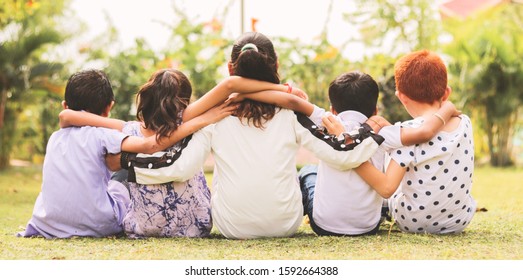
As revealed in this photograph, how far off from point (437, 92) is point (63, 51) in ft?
39.7

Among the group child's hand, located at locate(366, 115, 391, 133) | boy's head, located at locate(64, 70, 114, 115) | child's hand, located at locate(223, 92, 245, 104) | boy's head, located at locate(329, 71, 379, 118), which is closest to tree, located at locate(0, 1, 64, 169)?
boy's head, located at locate(64, 70, 114, 115)

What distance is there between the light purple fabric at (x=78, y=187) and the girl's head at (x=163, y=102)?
17 centimetres

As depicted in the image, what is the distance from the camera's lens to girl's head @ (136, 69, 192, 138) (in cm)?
334

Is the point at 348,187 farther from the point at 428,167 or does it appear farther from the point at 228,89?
the point at 228,89

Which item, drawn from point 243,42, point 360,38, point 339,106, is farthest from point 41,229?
point 360,38

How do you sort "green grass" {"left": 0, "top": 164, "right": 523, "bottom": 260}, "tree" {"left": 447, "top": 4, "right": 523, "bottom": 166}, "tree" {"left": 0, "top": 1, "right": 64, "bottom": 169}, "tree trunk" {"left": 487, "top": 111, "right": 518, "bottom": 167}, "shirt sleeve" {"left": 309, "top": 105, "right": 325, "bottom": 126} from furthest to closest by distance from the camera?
1. "tree trunk" {"left": 487, "top": 111, "right": 518, "bottom": 167}
2. "tree" {"left": 447, "top": 4, "right": 523, "bottom": 166}
3. "tree" {"left": 0, "top": 1, "right": 64, "bottom": 169}
4. "shirt sleeve" {"left": 309, "top": 105, "right": 325, "bottom": 126}
5. "green grass" {"left": 0, "top": 164, "right": 523, "bottom": 260}

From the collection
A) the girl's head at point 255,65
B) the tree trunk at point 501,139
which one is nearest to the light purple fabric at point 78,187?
the girl's head at point 255,65

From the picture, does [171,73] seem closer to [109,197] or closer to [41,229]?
[109,197]

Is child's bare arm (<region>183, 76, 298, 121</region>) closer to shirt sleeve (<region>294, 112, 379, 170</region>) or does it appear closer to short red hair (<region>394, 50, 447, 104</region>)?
shirt sleeve (<region>294, 112, 379, 170</region>)

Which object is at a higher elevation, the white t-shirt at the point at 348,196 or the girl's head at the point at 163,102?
the girl's head at the point at 163,102

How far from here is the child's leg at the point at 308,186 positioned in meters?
3.57

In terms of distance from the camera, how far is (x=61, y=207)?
340cm

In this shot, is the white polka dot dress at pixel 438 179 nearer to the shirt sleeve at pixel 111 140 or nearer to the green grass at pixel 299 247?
the green grass at pixel 299 247

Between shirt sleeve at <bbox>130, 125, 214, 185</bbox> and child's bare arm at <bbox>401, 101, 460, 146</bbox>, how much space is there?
37.5 inches
